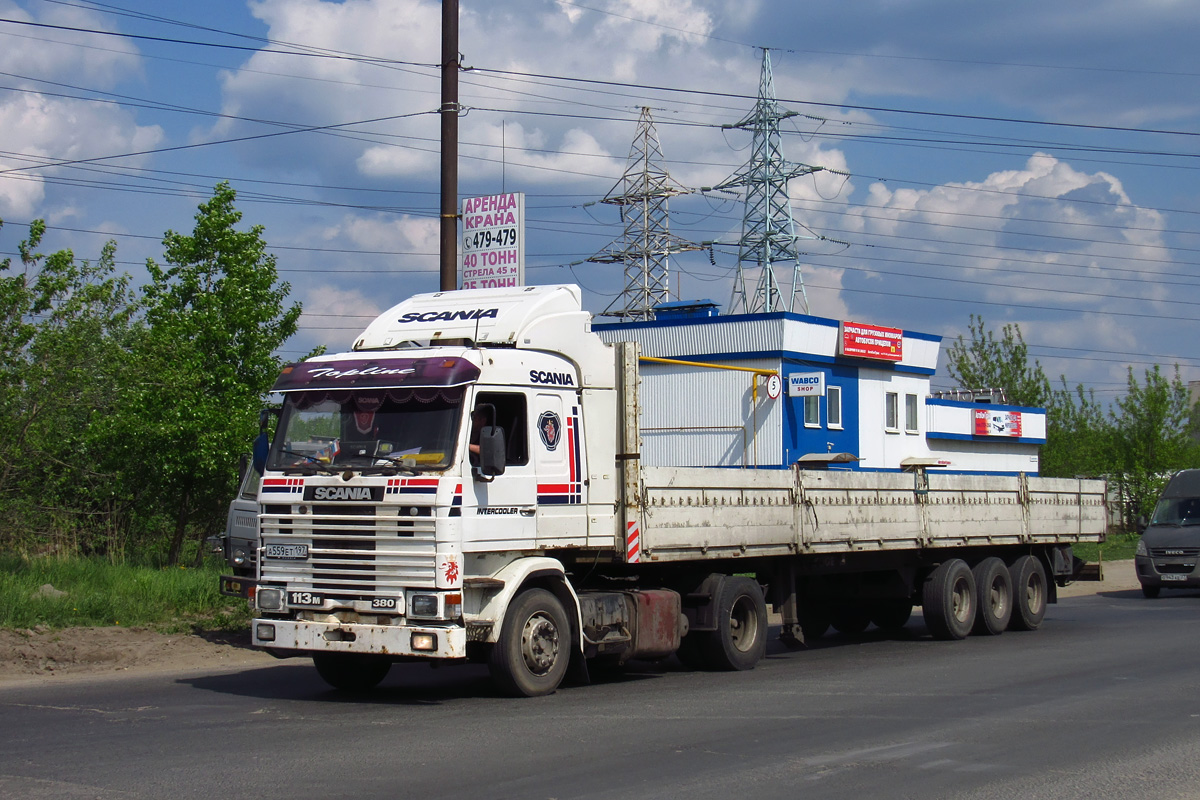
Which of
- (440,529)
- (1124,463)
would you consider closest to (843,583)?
(440,529)

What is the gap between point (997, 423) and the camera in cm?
5300

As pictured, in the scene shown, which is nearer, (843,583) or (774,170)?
(843,583)

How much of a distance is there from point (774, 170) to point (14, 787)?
4962cm

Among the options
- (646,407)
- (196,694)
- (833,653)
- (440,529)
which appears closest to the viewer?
(440,529)

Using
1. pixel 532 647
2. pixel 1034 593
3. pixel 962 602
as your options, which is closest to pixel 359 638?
pixel 532 647

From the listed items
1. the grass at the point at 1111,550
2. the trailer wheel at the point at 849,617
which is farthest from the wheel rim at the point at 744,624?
the grass at the point at 1111,550

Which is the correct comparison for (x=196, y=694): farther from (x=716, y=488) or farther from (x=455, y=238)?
(x=455, y=238)

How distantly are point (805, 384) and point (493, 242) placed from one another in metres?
23.1

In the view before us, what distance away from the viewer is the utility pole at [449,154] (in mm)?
16000

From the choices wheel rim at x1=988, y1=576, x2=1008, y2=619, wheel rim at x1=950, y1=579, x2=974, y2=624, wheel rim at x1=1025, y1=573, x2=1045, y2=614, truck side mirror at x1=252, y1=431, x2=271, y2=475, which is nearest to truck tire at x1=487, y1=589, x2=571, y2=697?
truck side mirror at x1=252, y1=431, x2=271, y2=475

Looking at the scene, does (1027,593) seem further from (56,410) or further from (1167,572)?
(56,410)

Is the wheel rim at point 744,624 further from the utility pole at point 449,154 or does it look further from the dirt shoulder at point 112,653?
the utility pole at point 449,154

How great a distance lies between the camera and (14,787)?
279 inches

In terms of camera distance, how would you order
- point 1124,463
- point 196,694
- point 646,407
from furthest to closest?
point 1124,463 < point 646,407 < point 196,694
